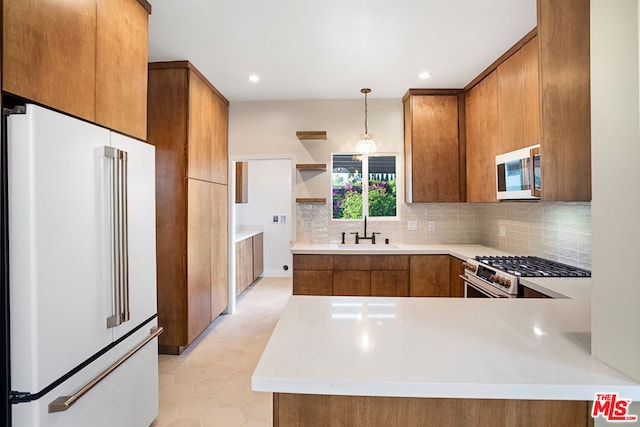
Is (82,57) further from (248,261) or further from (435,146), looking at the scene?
(248,261)

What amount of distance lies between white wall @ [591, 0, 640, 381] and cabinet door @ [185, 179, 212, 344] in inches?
112

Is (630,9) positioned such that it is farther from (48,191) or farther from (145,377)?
(145,377)

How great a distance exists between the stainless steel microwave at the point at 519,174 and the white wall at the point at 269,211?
4.09 m

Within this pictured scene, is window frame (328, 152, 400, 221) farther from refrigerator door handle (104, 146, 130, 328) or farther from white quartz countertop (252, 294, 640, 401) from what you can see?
refrigerator door handle (104, 146, 130, 328)

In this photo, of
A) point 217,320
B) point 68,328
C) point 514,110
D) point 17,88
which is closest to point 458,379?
point 68,328

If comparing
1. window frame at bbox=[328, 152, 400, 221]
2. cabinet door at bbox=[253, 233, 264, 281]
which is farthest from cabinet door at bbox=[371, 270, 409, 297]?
cabinet door at bbox=[253, 233, 264, 281]

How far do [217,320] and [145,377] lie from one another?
7.15 feet

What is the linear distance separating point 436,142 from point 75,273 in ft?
11.3

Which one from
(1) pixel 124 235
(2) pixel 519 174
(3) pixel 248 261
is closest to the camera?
(1) pixel 124 235

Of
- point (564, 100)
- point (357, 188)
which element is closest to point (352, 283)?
point (357, 188)

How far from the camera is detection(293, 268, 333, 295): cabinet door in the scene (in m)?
3.57

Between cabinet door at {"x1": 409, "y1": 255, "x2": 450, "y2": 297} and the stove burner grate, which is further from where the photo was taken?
cabinet door at {"x1": 409, "y1": 255, "x2": 450, "y2": 297}

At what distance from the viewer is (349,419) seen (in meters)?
0.97

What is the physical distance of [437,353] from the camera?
103 cm
